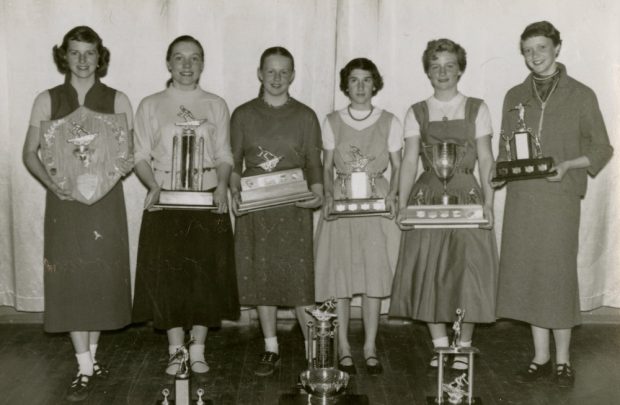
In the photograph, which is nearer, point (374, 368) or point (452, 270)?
point (452, 270)

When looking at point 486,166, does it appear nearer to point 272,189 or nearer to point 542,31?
point 542,31

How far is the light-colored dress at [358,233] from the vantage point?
13.5 feet

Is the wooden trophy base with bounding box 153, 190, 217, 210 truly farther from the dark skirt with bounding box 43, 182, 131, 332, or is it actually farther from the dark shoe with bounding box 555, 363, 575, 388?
the dark shoe with bounding box 555, 363, 575, 388

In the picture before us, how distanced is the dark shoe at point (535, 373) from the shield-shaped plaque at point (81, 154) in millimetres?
2265

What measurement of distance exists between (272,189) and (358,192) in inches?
17.4

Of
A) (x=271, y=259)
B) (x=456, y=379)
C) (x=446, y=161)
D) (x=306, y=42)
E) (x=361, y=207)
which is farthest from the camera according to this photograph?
(x=306, y=42)

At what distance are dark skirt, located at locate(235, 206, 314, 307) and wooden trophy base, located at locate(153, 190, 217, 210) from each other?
0.96 feet

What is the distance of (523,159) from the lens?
3.87 meters

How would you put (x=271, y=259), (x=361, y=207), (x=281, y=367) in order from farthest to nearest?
(x=281, y=367) < (x=271, y=259) < (x=361, y=207)

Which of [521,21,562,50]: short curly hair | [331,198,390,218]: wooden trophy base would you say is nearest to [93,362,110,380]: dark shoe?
[331,198,390,218]: wooden trophy base

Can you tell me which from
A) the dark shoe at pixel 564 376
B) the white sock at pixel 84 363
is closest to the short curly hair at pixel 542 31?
the dark shoe at pixel 564 376

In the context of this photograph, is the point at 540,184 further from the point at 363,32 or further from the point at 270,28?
the point at 270,28

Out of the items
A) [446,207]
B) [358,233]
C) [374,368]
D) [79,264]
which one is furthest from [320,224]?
[79,264]

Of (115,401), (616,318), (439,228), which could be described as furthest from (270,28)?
(616,318)
